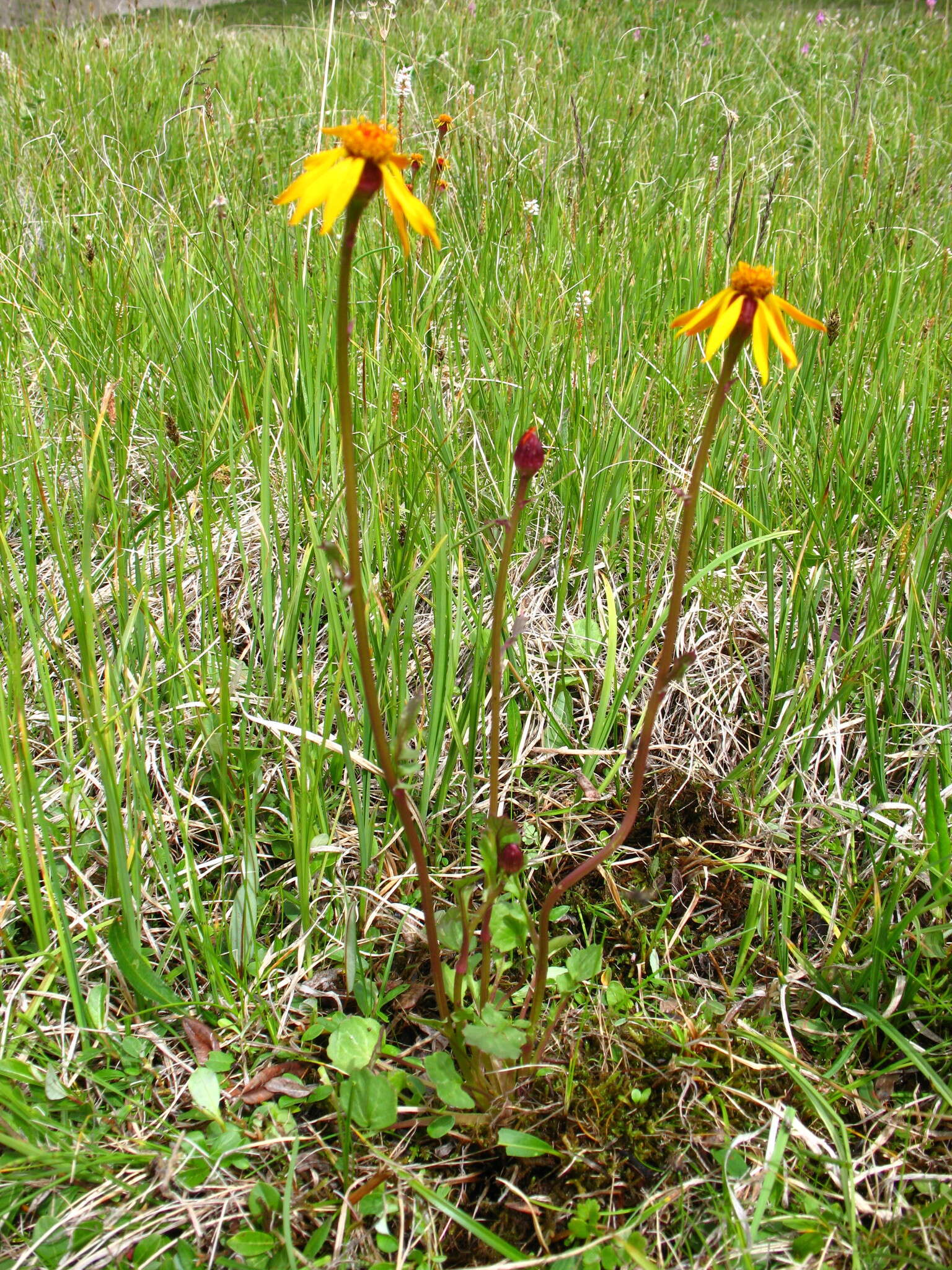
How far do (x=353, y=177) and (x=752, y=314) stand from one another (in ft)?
1.29

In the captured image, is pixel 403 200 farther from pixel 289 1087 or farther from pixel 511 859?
pixel 289 1087

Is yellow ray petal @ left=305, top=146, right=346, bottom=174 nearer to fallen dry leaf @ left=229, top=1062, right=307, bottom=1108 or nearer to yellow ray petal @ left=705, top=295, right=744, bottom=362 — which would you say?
yellow ray petal @ left=705, top=295, right=744, bottom=362

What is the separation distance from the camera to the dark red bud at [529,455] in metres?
0.94

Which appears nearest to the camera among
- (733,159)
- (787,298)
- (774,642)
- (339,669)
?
(339,669)

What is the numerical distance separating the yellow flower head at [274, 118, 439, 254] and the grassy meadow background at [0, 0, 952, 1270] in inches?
11.1

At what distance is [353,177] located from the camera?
0.70 m

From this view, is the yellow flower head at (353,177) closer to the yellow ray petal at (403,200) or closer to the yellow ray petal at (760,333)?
the yellow ray petal at (403,200)

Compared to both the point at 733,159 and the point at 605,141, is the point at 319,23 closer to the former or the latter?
the point at 605,141

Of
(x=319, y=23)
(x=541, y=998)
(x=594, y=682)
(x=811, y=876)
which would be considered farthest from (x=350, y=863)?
(x=319, y=23)

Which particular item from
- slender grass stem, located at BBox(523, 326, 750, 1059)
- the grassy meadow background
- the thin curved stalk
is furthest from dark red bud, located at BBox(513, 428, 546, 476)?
the grassy meadow background

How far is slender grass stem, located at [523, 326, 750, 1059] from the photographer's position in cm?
82

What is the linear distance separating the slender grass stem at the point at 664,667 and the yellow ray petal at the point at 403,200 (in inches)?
11.9

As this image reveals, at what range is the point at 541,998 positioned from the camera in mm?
1072

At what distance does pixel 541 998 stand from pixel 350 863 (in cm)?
44
